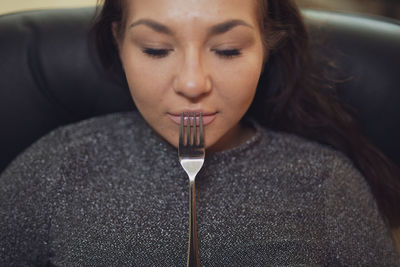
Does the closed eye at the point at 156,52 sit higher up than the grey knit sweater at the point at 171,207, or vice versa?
the closed eye at the point at 156,52

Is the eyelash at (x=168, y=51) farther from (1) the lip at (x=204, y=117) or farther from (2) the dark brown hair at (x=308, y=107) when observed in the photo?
(2) the dark brown hair at (x=308, y=107)

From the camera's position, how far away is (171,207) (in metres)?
0.96

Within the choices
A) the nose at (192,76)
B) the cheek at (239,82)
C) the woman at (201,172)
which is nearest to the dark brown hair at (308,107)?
the woman at (201,172)

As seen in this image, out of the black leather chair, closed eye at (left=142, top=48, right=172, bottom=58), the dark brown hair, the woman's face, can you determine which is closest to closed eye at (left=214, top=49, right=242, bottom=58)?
the woman's face

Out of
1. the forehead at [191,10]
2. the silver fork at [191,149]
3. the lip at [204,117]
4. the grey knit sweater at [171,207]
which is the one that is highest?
the forehead at [191,10]

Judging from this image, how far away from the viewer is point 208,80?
33.8 inches

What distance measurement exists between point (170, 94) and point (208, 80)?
0.09m

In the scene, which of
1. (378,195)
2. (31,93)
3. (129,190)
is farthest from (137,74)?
(378,195)

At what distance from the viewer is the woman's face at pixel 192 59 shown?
829 millimetres

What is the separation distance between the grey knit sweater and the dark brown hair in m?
0.08

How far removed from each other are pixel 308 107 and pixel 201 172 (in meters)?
0.39

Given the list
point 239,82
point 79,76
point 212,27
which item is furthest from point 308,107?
point 79,76

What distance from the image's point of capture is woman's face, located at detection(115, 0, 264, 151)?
2.72 ft

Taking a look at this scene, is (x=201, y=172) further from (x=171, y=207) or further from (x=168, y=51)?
(x=168, y=51)
